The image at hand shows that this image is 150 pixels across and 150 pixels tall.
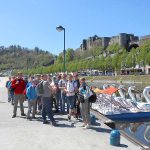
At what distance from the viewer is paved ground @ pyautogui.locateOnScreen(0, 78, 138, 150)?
1045 cm

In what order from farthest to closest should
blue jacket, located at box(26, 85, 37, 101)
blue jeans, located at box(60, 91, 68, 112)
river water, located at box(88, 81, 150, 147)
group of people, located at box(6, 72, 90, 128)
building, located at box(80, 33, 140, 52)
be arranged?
building, located at box(80, 33, 140, 52) → blue jeans, located at box(60, 91, 68, 112) → blue jacket, located at box(26, 85, 37, 101) → river water, located at box(88, 81, 150, 147) → group of people, located at box(6, 72, 90, 128)

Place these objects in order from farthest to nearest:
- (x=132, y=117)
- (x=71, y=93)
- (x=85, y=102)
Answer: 1. (x=132, y=117)
2. (x=71, y=93)
3. (x=85, y=102)

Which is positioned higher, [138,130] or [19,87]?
[19,87]

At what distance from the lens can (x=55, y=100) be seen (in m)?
17.4

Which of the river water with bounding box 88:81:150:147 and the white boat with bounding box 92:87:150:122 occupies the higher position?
the white boat with bounding box 92:87:150:122

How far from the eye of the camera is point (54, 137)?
38.4 feet

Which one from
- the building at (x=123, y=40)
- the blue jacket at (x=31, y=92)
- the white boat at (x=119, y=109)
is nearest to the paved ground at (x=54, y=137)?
the blue jacket at (x=31, y=92)

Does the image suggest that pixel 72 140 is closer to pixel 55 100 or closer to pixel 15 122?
pixel 15 122

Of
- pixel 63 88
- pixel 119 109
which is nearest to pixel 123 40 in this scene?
pixel 119 109

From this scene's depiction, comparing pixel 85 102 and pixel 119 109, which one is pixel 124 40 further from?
pixel 85 102

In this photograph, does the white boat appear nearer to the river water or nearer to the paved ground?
the river water

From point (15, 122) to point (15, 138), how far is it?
11.0 feet

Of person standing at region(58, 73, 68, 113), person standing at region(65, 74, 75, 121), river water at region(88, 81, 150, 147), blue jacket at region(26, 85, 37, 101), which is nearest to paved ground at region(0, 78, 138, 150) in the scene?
person standing at region(65, 74, 75, 121)

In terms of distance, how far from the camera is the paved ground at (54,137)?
1045cm
